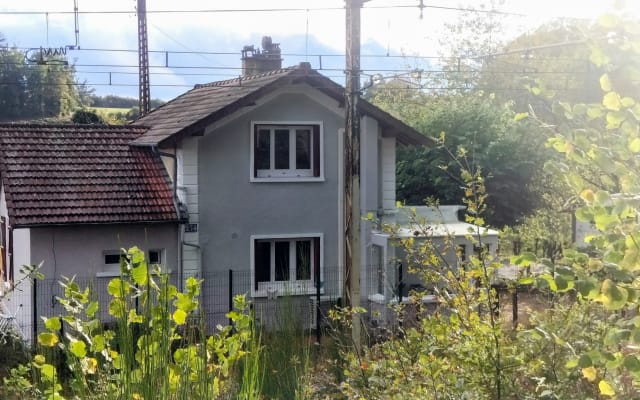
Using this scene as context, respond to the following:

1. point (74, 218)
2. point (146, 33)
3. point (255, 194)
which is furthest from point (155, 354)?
point (146, 33)

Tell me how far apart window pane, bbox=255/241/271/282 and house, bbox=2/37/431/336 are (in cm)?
2

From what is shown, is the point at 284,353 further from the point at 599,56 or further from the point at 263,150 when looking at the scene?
the point at 263,150

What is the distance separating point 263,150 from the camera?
1845 centimetres

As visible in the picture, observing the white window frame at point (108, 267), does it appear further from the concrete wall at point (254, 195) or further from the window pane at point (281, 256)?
the window pane at point (281, 256)

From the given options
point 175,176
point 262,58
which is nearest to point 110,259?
point 175,176

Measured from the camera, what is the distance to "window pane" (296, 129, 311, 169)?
18.7 meters

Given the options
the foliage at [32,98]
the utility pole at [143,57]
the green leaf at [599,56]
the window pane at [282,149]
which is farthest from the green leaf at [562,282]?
the foliage at [32,98]

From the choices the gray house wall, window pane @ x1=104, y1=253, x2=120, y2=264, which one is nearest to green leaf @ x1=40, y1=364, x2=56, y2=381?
the gray house wall

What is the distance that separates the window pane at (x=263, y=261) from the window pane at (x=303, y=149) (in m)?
1.96

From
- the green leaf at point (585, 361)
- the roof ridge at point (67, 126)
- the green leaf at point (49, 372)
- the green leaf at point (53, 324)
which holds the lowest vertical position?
the green leaf at point (49, 372)

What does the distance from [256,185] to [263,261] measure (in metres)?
1.73

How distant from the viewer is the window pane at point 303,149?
18656 millimetres

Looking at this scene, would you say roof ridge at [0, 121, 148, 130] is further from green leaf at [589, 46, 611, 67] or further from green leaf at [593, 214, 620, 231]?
green leaf at [593, 214, 620, 231]

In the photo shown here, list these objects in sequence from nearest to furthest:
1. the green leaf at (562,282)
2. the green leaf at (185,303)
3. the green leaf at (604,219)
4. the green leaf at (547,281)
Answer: the green leaf at (604,219)
the green leaf at (562,282)
the green leaf at (547,281)
the green leaf at (185,303)
